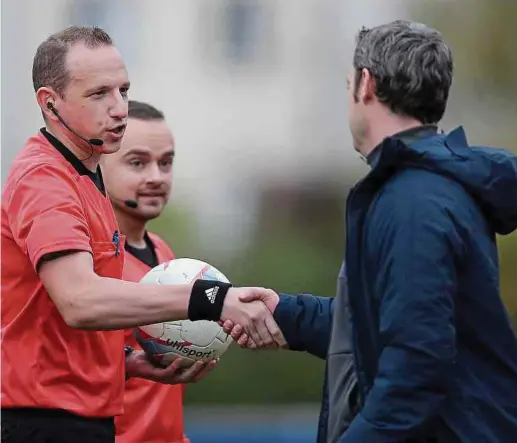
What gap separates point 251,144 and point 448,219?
11.6 m

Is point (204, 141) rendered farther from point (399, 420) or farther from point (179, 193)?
point (399, 420)

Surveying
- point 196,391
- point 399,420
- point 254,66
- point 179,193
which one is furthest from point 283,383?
point 399,420

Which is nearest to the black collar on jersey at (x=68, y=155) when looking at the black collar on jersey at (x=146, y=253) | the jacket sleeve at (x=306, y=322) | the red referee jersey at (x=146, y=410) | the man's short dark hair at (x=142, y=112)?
the jacket sleeve at (x=306, y=322)

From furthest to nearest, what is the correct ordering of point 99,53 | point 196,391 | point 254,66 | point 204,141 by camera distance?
1. point 254,66
2. point 204,141
3. point 196,391
4. point 99,53

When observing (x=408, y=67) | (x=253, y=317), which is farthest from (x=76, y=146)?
(x=408, y=67)

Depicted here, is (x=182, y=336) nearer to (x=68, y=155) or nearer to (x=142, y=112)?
(x=68, y=155)

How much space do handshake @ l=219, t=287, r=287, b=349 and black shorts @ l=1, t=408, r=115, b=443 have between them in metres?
0.58

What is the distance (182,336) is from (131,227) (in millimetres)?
1160

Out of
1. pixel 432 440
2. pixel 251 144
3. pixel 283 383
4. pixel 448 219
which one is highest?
pixel 448 219

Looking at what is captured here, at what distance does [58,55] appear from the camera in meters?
4.05

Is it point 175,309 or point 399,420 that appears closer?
point 399,420

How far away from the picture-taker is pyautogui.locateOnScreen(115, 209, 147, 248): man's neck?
546 cm

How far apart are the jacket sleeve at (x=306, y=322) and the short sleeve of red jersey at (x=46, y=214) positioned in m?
0.70

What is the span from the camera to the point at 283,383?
12289 mm
